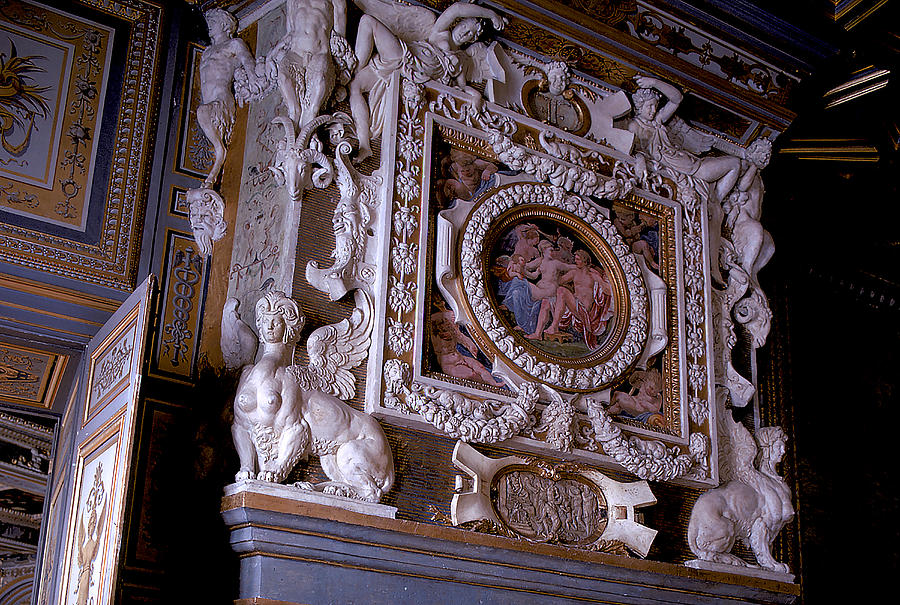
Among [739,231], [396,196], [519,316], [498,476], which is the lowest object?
[498,476]

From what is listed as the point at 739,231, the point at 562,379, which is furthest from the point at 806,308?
the point at 562,379

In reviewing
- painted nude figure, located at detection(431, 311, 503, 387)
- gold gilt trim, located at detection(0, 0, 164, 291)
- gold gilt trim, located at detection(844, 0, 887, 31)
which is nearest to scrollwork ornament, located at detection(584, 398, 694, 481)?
painted nude figure, located at detection(431, 311, 503, 387)

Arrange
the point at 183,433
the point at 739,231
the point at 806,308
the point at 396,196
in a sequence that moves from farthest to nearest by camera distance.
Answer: the point at 806,308
the point at 739,231
the point at 396,196
the point at 183,433

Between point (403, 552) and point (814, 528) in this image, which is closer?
point (403, 552)

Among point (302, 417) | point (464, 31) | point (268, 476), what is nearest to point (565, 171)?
point (464, 31)

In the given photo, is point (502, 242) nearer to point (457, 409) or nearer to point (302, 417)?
point (457, 409)

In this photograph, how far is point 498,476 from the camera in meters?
6.26

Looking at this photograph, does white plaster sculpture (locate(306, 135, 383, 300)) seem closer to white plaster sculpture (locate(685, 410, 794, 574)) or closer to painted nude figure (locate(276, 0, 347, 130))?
painted nude figure (locate(276, 0, 347, 130))

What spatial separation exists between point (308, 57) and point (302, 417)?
7.53 feet

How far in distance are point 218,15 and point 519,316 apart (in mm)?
2885

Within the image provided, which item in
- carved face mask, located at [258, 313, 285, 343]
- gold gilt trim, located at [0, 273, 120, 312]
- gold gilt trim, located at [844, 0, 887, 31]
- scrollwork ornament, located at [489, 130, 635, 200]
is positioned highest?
gold gilt trim, located at [844, 0, 887, 31]

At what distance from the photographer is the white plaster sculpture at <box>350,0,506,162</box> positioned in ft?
21.9

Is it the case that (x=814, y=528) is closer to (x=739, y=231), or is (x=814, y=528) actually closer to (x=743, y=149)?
(x=739, y=231)

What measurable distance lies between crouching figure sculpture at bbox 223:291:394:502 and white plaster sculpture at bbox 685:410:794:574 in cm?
233
